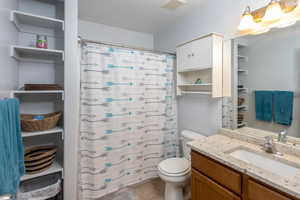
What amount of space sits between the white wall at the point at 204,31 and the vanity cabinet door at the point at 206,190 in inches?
29.5

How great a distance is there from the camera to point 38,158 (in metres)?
1.44

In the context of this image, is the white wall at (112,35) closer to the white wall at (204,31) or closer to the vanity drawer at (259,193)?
the white wall at (204,31)

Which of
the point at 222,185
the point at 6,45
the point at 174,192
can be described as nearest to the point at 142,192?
the point at 174,192

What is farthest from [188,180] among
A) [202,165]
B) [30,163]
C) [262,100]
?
[30,163]

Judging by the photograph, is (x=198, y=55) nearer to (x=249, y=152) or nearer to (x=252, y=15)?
(x=252, y=15)

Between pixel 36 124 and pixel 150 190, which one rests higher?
pixel 36 124

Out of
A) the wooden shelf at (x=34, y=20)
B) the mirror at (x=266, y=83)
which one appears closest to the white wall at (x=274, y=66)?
the mirror at (x=266, y=83)

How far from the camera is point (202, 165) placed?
1.29 metres

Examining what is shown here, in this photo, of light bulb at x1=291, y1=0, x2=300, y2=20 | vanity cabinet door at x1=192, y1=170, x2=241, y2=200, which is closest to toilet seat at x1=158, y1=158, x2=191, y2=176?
vanity cabinet door at x1=192, y1=170, x2=241, y2=200

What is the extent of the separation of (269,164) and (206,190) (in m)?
0.53

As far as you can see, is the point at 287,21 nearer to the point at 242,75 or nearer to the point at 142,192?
the point at 242,75

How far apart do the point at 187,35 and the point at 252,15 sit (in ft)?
2.87

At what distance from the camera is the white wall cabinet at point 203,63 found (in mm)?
1707

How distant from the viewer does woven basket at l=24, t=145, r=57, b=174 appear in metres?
1.42
